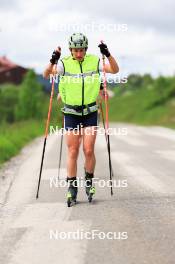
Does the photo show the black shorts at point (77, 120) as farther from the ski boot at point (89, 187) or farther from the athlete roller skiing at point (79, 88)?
the ski boot at point (89, 187)

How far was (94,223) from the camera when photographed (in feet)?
23.2

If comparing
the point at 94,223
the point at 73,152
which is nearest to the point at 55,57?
the point at 73,152

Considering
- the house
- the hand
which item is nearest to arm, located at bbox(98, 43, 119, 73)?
the hand

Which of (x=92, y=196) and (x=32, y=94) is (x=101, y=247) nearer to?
(x=92, y=196)

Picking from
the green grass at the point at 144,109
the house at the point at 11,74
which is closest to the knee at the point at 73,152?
the green grass at the point at 144,109

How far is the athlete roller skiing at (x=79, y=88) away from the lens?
8539 millimetres

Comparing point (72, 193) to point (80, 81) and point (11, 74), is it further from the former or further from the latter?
point (11, 74)

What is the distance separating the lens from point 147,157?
53.5 feet

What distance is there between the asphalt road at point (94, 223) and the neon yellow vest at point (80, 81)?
1.54 metres

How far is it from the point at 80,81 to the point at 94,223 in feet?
7.72

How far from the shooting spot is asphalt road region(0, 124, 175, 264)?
18.5 ft

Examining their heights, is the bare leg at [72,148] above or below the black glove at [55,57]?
below

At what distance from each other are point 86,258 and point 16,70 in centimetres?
12784

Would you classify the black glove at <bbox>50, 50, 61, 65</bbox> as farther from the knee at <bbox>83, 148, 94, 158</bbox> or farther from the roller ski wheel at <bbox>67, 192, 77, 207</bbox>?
the roller ski wheel at <bbox>67, 192, 77, 207</bbox>
